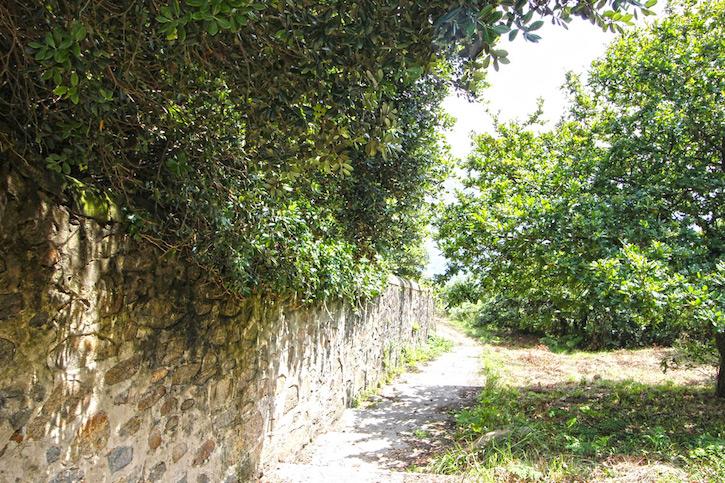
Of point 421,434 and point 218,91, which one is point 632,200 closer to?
point 421,434

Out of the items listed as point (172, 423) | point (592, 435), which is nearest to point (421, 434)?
point (592, 435)

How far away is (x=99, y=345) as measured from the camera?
253 cm

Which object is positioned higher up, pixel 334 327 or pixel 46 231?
pixel 46 231

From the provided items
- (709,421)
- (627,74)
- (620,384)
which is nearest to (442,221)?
(627,74)

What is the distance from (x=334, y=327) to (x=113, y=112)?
4.67 m

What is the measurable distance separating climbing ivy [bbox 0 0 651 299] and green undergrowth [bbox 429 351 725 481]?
3.14 meters

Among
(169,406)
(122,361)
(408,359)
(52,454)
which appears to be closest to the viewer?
(52,454)

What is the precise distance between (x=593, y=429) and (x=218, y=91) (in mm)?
5787

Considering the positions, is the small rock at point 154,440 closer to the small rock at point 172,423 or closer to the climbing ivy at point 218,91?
the small rock at point 172,423

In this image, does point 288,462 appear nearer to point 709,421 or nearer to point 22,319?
point 22,319

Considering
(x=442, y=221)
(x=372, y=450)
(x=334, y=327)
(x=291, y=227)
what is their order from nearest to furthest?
(x=291, y=227) < (x=372, y=450) < (x=334, y=327) < (x=442, y=221)

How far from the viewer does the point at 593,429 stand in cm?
571

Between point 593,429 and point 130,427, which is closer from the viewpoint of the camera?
point 130,427

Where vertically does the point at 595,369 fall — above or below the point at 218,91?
below
